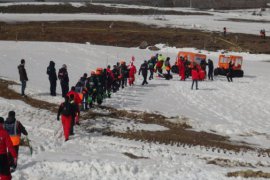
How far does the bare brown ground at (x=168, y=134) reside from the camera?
16031 millimetres

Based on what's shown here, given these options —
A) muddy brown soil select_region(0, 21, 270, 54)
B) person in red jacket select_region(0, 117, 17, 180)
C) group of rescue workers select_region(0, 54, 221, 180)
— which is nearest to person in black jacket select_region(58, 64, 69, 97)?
group of rescue workers select_region(0, 54, 221, 180)

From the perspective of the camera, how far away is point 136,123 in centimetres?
1872

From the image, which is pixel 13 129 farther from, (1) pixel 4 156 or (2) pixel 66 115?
(2) pixel 66 115

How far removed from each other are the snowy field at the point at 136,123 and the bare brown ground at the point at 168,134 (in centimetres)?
62

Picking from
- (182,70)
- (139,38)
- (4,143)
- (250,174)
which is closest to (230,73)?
(182,70)

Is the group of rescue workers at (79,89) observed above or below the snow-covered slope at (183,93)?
above

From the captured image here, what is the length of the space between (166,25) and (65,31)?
16320 millimetres

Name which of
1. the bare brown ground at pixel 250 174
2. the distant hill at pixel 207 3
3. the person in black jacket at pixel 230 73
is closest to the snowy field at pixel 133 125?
the bare brown ground at pixel 250 174

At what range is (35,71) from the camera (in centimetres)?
3042

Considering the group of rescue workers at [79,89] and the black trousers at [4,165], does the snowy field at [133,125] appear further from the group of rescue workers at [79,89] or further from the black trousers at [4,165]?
the black trousers at [4,165]

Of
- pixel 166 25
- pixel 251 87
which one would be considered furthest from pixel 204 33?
pixel 251 87

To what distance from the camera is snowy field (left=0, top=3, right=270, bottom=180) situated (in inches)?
475

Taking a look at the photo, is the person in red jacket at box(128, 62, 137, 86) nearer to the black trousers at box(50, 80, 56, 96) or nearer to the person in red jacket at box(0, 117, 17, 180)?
the black trousers at box(50, 80, 56, 96)

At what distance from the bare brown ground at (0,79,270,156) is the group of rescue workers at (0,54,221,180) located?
963 millimetres
